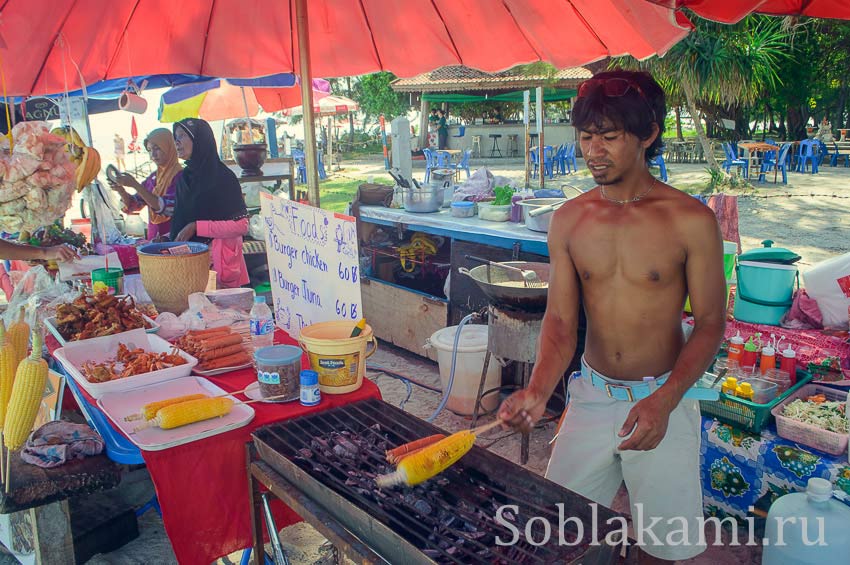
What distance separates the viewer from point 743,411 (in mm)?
3531

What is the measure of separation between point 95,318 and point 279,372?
1280 millimetres

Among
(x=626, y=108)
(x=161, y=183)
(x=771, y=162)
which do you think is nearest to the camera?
(x=626, y=108)

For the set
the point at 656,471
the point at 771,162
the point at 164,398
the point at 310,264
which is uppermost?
the point at 310,264

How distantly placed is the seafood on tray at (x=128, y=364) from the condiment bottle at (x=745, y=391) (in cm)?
313

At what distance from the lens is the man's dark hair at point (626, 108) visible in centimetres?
229

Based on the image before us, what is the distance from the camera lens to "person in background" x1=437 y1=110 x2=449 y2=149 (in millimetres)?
29047

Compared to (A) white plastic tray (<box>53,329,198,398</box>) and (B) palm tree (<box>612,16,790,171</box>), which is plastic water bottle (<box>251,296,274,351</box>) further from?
(B) palm tree (<box>612,16,790,171</box>)

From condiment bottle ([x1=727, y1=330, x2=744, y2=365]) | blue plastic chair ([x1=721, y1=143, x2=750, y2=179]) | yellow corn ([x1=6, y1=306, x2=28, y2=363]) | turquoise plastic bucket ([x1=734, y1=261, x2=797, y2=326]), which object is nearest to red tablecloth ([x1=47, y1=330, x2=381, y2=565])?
yellow corn ([x1=6, y1=306, x2=28, y2=363])

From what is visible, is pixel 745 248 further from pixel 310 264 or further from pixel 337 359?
pixel 337 359

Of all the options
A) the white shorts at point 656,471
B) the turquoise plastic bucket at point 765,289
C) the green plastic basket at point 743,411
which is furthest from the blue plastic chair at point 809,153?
the white shorts at point 656,471

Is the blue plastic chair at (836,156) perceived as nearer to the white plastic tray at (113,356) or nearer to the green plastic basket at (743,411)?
the green plastic basket at (743,411)

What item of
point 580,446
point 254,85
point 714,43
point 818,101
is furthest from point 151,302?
point 818,101

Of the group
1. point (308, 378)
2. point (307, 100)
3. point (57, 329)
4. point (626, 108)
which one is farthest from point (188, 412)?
point (626, 108)

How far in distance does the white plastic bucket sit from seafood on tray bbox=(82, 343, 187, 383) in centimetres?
251
